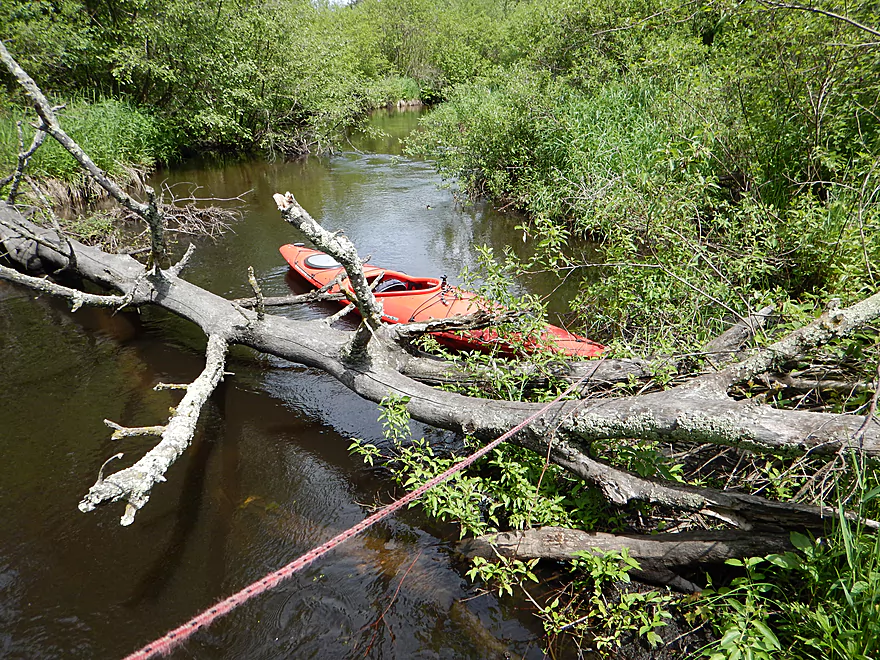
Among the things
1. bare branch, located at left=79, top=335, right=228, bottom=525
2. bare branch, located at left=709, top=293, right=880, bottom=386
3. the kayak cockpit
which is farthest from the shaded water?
bare branch, located at left=709, top=293, right=880, bottom=386

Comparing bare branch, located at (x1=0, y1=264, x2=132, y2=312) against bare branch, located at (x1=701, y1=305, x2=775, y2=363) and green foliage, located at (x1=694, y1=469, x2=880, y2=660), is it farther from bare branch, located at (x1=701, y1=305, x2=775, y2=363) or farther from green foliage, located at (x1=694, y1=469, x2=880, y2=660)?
green foliage, located at (x1=694, y1=469, x2=880, y2=660)

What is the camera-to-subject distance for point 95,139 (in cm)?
890

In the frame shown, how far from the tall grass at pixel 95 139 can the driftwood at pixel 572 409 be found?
16.0 feet

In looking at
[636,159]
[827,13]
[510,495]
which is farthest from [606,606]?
[636,159]

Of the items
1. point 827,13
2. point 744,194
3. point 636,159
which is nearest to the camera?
point 827,13

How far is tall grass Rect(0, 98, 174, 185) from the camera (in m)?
8.09

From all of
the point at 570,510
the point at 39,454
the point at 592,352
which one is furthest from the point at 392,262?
the point at 570,510

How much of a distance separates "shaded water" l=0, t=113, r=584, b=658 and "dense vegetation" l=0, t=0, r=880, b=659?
0.39 m

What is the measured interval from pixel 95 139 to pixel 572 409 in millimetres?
9753

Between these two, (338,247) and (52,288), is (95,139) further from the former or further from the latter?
(338,247)

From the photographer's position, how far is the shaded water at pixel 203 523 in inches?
105

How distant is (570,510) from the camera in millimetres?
3021

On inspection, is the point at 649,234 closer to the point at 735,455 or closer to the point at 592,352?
the point at 592,352

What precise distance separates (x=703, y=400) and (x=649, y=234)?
1.75 meters
